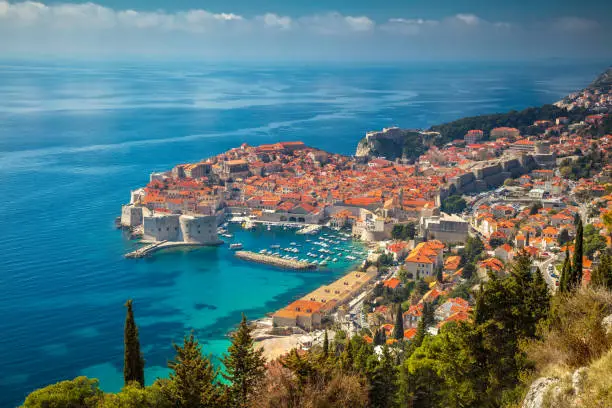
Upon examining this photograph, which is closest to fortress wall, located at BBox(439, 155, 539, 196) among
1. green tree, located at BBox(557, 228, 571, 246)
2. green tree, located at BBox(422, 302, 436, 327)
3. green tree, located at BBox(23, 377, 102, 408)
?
green tree, located at BBox(557, 228, 571, 246)

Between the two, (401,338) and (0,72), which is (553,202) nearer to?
(401,338)

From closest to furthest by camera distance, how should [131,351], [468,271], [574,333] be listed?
[574,333], [131,351], [468,271]

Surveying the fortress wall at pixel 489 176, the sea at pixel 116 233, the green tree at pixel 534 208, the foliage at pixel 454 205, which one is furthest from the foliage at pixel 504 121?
the green tree at pixel 534 208

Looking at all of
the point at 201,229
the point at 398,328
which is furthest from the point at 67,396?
the point at 201,229

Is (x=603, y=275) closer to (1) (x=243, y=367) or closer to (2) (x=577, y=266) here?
(2) (x=577, y=266)

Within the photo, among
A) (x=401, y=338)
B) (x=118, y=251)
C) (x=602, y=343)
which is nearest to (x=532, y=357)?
(x=602, y=343)
